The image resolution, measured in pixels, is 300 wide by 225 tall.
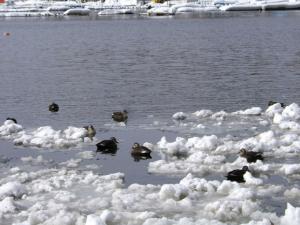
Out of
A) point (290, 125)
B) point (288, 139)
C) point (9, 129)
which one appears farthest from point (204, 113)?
point (9, 129)

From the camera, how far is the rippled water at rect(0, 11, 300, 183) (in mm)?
25750

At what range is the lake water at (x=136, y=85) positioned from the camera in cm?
2309

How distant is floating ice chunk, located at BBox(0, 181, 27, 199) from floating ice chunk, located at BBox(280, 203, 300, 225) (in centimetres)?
652

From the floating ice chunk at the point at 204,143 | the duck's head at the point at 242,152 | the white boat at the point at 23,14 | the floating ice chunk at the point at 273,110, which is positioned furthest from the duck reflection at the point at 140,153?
the white boat at the point at 23,14

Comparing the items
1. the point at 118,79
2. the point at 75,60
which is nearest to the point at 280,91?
the point at 118,79

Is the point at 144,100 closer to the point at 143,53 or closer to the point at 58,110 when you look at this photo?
the point at 58,110

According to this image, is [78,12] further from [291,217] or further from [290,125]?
[291,217]

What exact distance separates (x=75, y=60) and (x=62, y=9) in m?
111

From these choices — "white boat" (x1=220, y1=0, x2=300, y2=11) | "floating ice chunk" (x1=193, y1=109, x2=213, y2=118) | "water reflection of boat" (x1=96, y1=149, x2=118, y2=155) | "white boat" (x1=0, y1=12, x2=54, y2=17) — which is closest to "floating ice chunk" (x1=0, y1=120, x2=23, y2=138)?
"water reflection of boat" (x1=96, y1=149, x2=118, y2=155)

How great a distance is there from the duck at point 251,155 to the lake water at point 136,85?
62.6 inches

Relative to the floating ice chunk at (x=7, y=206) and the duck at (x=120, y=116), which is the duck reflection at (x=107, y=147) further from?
the floating ice chunk at (x=7, y=206)

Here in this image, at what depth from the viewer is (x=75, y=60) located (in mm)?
49500

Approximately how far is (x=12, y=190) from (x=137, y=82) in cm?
2024

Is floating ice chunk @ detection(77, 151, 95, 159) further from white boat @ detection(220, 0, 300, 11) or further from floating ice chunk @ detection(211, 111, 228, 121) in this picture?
white boat @ detection(220, 0, 300, 11)
